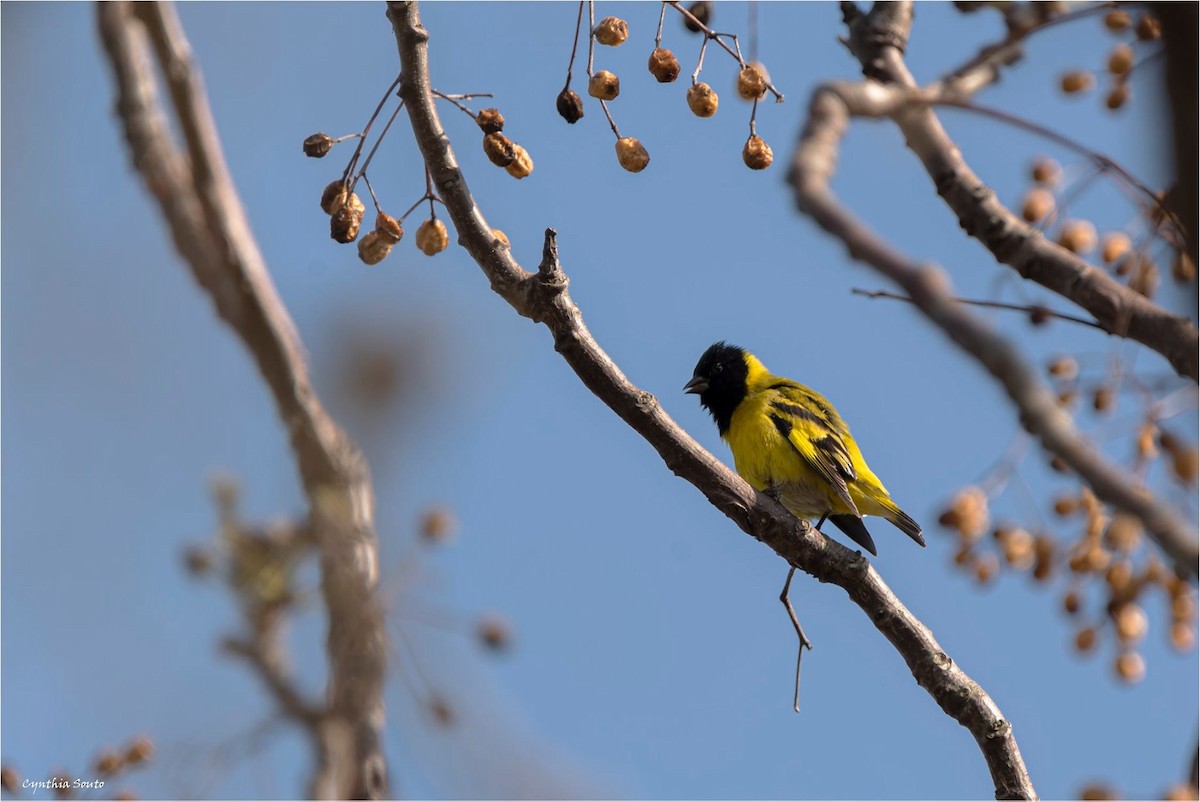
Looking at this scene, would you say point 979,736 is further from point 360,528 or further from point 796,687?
point 360,528

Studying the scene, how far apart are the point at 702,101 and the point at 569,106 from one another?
45 centimetres

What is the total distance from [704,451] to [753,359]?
4811 mm

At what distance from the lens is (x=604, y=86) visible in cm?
377

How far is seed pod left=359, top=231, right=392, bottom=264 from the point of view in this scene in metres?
3.86

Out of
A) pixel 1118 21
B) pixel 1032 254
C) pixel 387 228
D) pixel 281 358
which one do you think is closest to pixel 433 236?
pixel 387 228

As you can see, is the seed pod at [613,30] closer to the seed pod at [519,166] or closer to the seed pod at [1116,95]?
the seed pod at [519,166]

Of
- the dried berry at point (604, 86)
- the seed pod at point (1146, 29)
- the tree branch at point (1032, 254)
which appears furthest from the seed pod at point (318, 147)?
the seed pod at point (1146, 29)

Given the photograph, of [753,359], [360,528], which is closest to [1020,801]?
[360,528]

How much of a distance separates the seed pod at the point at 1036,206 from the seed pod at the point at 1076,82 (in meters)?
0.37

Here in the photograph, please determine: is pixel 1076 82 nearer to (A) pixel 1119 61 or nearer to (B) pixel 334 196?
(A) pixel 1119 61

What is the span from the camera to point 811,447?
257 inches

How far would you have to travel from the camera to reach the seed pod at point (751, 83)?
366 cm

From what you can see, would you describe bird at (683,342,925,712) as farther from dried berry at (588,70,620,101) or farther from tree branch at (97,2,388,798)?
tree branch at (97,2,388,798)

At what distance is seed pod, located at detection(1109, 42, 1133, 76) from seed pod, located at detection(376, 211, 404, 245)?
248 centimetres
